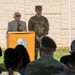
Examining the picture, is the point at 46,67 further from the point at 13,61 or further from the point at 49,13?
the point at 49,13

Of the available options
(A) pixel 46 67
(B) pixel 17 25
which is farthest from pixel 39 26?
(A) pixel 46 67

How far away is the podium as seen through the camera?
13.0 meters

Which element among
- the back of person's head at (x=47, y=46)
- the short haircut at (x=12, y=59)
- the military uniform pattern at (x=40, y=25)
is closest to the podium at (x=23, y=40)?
the military uniform pattern at (x=40, y=25)

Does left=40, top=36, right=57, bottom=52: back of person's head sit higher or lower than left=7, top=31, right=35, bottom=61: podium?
higher

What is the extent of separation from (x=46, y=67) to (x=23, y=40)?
7376 millimetres

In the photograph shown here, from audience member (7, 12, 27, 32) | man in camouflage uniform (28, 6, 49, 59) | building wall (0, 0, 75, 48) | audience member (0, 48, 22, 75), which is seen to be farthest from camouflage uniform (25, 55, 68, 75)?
building wall (0, 0, 75, 48)

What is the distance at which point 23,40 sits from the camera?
12953 mm

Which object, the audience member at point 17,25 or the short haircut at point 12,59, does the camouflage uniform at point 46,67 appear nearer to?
the short haircut at point 12,59

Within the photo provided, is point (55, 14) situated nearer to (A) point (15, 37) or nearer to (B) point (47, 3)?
(B) point (47, 3)

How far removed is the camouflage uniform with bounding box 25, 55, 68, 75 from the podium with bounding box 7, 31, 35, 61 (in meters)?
7.23

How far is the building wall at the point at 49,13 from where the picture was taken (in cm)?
2211

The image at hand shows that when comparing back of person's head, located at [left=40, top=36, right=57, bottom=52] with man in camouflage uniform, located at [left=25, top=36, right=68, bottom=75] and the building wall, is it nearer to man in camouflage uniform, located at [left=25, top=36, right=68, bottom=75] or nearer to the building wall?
man in camouflage uniform, located at [left=25, top=36, right=68, bottom=75]

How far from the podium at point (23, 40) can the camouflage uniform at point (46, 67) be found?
7229 mm

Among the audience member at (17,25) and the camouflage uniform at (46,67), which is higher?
the audience member at (17,25)
